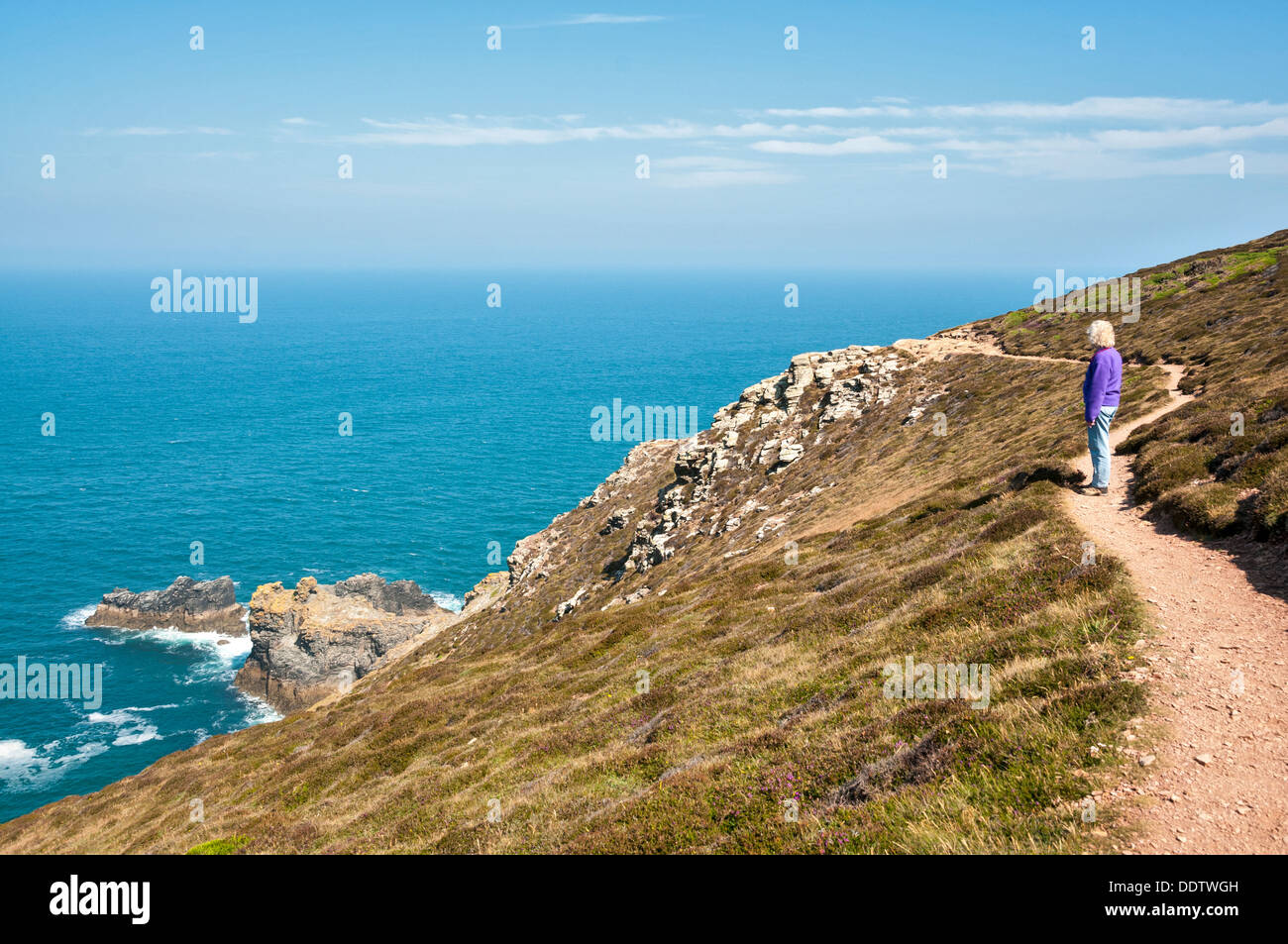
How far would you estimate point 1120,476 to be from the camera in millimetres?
20688

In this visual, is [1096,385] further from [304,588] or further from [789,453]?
[304,588]

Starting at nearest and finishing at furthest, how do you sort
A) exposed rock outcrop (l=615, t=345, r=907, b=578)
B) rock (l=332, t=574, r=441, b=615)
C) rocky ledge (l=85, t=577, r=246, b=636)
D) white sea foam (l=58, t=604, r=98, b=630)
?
exposed rock outcrop (l=615, t=345, r=907, b=578), white sea foam (l=58, t=604, r=98, b=630), rocky ledge (l=85, t=577, r=246, b=636), rock (l=332, t=574, r=441, b=615)

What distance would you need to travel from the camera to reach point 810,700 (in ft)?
43.6

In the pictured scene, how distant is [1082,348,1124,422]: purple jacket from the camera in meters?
18.3

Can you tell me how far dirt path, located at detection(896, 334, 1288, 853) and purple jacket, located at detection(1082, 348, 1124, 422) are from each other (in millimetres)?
5284

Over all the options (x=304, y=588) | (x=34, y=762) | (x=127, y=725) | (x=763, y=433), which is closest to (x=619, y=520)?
(x=763, y=433)

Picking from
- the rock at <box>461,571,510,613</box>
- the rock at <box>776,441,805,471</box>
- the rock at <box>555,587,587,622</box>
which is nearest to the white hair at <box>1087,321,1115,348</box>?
the rock at <box>776,441,805,471</box>

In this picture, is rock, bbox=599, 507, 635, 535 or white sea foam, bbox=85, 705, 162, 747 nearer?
white sea foam, bbox=85, 705, 162, 747

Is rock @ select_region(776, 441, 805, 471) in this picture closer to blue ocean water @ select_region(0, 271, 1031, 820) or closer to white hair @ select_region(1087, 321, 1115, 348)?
white hair @ select_region(1087, 321, 1115, 348)

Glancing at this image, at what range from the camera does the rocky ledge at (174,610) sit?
80.9 m

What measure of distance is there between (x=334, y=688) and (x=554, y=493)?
61.8 meters

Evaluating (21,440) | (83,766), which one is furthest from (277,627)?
(21,440)
